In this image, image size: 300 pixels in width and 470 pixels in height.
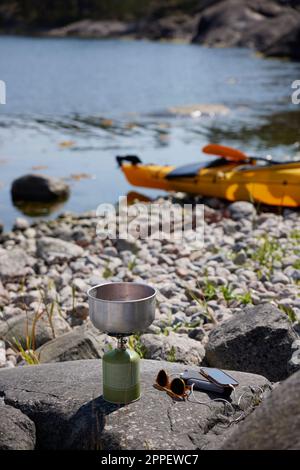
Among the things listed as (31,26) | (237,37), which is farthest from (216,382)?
(31,26)

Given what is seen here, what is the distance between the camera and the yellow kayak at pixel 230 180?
28.9ft

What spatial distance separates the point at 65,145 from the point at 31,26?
91.4 metres

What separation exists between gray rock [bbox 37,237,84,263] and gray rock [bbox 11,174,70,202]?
9.81 feet

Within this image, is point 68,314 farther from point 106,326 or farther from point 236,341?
point 106,326

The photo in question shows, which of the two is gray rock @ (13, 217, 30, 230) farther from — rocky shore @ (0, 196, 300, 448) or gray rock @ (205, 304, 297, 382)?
gray rock @ (205, 304, 297, 382)

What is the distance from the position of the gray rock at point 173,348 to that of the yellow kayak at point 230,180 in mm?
4274

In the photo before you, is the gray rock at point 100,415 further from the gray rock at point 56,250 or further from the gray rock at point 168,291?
the gray rock at point 56,250

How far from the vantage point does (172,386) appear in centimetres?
343

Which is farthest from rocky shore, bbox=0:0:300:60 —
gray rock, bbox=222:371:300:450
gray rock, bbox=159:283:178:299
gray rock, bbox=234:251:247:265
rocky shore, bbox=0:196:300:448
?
gray rock, bbox=222:371:300:450

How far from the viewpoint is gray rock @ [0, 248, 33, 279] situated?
22.6 feet

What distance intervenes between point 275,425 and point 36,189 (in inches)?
331

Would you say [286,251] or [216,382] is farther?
[286,251]

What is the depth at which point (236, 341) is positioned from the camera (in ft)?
14.6

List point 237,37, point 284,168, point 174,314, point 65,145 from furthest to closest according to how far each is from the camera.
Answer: point 237,37 → point 65,145 → point 284,168 → point 174,314
